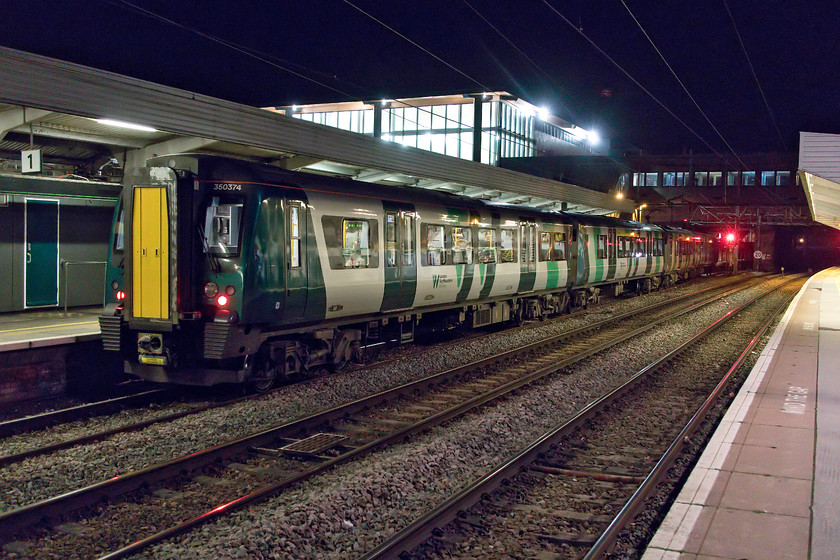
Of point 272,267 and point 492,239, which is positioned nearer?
point 272,267

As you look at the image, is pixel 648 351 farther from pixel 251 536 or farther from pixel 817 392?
pixel 251 536

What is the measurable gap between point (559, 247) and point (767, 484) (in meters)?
13.4

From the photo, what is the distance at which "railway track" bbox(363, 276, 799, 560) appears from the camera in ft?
16.7

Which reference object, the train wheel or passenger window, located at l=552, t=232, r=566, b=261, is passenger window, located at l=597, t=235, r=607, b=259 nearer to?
passenger window, located at l=552, t=232, r=566, b=261

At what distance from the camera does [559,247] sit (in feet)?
62.0

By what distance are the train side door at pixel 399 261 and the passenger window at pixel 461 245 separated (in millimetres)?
1533

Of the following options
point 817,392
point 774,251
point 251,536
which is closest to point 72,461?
point 251,536

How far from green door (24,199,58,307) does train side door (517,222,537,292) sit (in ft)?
32.0

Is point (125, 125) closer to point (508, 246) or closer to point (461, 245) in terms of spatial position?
point (461, 245)

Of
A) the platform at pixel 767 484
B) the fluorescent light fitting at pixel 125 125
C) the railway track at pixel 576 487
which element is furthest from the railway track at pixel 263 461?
the fluorescent light fitting at pixel 125 125

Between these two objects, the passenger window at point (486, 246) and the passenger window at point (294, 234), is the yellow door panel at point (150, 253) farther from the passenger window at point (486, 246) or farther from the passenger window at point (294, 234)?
the passenger window at point (486, 246)

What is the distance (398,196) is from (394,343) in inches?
140

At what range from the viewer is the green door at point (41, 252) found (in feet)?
41.1

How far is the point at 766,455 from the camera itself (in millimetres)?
6570
